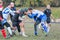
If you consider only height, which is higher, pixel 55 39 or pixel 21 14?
pixel 21 14

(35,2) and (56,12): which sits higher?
(35,2)

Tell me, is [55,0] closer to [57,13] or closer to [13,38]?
[57,13]

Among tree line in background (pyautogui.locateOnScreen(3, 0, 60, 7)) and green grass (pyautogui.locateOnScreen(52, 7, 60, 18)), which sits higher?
tree line in background (pyautogui.locateOnScreen(3, 0, 60, 7))

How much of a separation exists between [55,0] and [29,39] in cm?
2874

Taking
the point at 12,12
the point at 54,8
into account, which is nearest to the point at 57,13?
the point at 54,8

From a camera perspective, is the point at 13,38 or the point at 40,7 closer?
the point at 13,38

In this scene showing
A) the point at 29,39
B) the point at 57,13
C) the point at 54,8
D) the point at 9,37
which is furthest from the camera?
the point at 54,8

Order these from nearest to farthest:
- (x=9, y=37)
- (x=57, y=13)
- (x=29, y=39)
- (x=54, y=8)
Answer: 1. (x=29, y=39)
2. (x=9, y=37)
3. (x=57, y=13)
4. (x=54, y=8)

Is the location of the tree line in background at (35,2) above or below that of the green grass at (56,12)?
above

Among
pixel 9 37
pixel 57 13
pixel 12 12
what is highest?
pixel 12 12

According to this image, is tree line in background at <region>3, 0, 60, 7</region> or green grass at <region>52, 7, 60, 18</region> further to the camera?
tree line in background at <region>3, 0, 60, 7</region>

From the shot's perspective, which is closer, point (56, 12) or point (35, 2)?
point (56, 12)

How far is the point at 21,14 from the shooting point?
57.0 feet

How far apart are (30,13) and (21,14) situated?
0.50 metres
